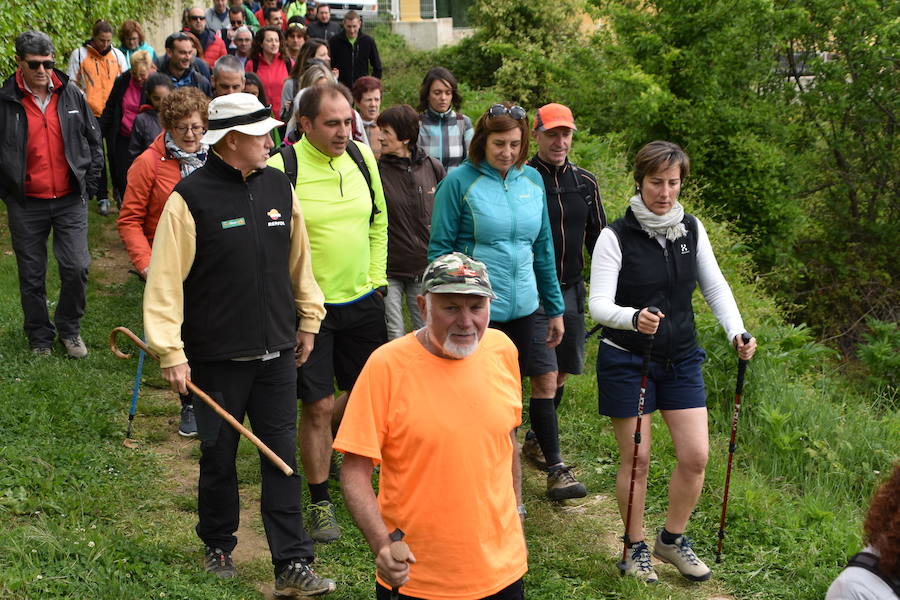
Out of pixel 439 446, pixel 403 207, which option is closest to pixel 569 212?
pixel 403 207

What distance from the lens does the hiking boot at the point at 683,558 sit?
17.2ft

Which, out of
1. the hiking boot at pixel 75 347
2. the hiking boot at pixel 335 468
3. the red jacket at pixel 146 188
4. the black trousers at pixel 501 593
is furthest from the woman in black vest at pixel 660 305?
the hiking boot at pixel 75 347

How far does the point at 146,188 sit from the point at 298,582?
→ 109 inches

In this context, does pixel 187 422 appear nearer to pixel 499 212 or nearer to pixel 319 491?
pixel 319 491

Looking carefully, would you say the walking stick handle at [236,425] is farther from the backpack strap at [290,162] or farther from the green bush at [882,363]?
the green bush at [882,363]

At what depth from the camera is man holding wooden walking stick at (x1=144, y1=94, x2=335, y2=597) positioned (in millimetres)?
4461

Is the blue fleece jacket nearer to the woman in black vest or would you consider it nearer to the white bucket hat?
the woman in black vest

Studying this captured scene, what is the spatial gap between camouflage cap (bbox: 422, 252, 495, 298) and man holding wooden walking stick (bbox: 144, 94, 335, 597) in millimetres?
1415

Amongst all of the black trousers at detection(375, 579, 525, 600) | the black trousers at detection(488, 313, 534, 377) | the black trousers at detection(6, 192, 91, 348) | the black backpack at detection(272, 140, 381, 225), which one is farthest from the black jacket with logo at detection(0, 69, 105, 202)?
the black trousers at detection(375, 579, 525, 600)

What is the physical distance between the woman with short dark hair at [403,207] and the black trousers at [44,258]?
8.82 feet

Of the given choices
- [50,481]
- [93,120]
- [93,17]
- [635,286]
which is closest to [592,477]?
[635,286]

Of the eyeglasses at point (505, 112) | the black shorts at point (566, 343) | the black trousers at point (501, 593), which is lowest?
the black trousers at point (501, 593)

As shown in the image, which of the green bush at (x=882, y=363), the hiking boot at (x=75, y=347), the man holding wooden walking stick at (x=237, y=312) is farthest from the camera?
the green bush at (x=882, y=363)

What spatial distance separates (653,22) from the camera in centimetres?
1622
